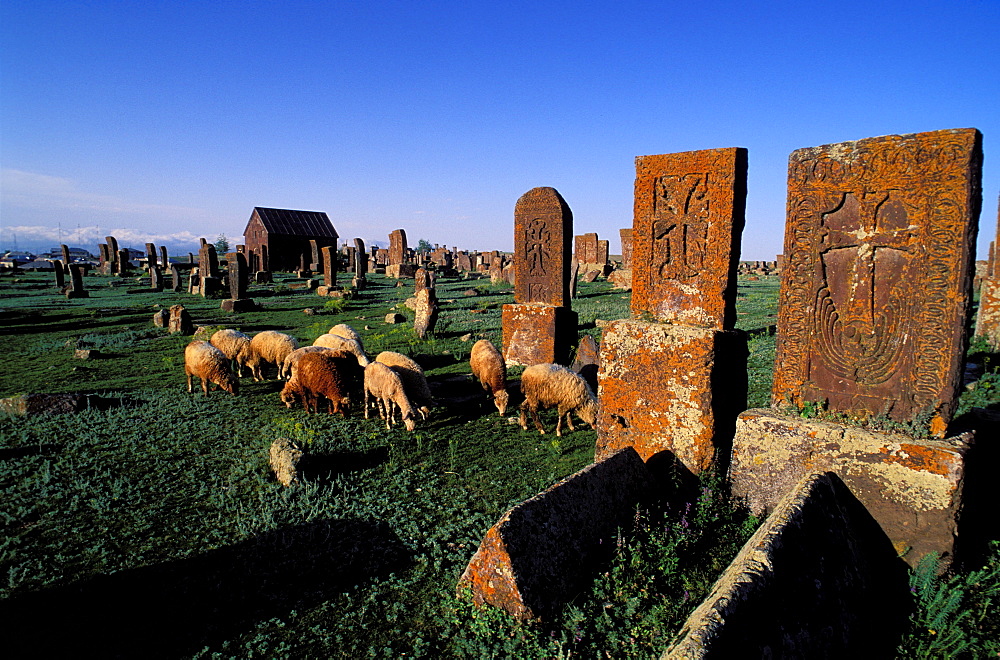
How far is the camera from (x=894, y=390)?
3477 millimetres

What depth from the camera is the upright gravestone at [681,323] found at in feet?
14.0

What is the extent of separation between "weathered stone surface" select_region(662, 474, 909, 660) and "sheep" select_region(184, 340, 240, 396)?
7988mm

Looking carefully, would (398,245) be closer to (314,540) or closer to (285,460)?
(285,460)

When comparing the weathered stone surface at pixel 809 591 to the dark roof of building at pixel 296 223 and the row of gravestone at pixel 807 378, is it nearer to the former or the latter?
the row of gravestone at pixel 807 378

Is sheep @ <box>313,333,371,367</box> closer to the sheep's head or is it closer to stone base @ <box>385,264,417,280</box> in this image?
the sheep's head

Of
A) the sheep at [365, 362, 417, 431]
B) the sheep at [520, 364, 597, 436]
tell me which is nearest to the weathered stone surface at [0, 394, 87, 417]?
the sheep at [365, 362, 417, 431]

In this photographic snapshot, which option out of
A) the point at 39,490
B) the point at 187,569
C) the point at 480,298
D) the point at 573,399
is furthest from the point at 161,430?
the point at 480,298

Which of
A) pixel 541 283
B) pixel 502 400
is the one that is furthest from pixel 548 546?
pixel 541 283

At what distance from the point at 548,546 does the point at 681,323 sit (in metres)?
2.23

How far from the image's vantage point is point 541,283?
32.0 feet

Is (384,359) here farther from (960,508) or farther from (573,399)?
(960,508)

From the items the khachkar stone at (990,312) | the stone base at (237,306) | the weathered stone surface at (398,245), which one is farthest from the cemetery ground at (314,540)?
the weathered stone surface at (398,245)

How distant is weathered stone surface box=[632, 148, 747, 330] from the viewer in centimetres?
425

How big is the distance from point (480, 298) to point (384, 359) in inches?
548
